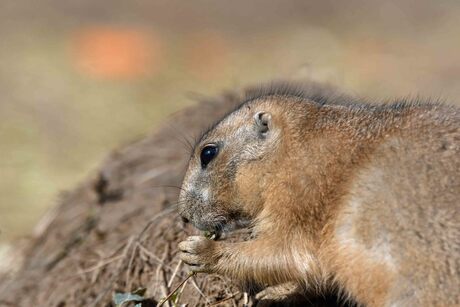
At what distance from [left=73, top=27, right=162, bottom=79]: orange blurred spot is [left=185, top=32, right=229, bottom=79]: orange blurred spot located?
56cm

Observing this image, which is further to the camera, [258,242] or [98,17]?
[98,17]

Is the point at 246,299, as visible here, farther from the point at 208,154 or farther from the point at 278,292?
the point at 208,154

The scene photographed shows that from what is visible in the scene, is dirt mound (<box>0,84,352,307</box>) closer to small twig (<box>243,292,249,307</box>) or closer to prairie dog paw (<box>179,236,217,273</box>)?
small twig (<box>243,292,249,307</box>)

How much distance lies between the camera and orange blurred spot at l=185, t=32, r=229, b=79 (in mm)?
17734

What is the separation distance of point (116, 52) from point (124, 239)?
11.8m

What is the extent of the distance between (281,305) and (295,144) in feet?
2.91

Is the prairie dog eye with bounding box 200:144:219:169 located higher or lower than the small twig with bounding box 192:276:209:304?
higher

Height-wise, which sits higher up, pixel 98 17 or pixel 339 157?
pixel 98 17

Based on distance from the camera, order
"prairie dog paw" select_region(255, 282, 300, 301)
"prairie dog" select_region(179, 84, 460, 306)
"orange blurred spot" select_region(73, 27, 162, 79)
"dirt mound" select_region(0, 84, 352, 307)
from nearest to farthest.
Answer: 1. "prairie dog" select_region(179, 84, 460, 306)
2. "prairie dog paw" select_region(255, 282, 300, 301)
3. "dirt mound" select_region(0, 84, 352, 307)
4. "orange blurred spot" select_region(73, 27, 162, 79)

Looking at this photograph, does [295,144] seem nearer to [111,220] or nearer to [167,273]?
[167,273]

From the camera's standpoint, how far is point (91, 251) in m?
7.17

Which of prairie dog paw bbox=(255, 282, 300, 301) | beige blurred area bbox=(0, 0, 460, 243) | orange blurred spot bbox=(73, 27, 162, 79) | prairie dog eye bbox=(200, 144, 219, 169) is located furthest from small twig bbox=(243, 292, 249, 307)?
orange blurred spot bbox=(73, 27, 162, 79)

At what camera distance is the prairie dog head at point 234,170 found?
5.59 metres

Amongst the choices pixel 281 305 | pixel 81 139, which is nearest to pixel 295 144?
pixel 281 305
